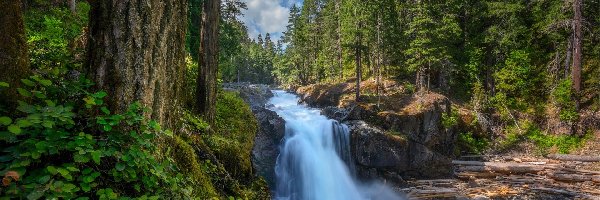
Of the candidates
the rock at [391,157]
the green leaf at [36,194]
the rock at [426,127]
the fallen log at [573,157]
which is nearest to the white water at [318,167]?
the rock at [391,157]

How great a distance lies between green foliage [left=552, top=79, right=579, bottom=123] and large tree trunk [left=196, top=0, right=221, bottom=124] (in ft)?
76.8

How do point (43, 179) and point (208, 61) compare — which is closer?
point (43, 179)

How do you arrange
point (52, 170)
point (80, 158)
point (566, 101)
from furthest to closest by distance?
point (566, 101) < point (80, 158) < point (52, 170)

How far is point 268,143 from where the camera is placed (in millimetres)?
18250

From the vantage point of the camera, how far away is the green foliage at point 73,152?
2.02 meters

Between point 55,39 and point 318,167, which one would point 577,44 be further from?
point 55,39

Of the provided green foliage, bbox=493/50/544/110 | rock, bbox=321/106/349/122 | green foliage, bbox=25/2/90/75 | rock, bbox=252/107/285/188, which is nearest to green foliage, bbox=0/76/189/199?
green foliage, bbox=25/2/90/75

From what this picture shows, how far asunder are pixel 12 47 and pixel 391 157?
1731cm

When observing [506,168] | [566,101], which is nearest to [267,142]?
[506,168]

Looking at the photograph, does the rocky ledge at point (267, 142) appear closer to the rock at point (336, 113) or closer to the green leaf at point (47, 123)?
the rock at point (336, 113)

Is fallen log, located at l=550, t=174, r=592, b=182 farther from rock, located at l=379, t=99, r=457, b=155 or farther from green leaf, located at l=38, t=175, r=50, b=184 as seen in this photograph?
green leaf, located at l=38, t=175, r=50, b=184

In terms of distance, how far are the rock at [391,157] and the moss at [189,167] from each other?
48.7ft

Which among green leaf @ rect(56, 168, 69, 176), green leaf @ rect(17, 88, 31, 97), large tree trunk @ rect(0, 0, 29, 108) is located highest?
large tree trunk @ rect(0, 0, 29, 108)

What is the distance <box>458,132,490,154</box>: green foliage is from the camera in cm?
2202
